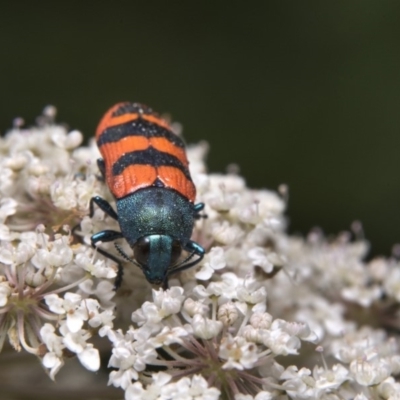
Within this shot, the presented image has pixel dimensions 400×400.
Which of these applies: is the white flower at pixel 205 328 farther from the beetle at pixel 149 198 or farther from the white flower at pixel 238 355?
the beetle at pixel 149 198

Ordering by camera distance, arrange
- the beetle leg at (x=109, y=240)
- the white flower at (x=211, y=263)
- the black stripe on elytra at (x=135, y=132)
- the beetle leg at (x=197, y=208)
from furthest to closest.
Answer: the black stripe on elytra at (x=135, y=132)
the beetle leg at (x=197, y=208)
the white flower at (x=211, y=263)
the beetle leg at (x=109, y=240)

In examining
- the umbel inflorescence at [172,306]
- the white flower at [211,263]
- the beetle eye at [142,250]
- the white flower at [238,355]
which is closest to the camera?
the white flower at [238,355]

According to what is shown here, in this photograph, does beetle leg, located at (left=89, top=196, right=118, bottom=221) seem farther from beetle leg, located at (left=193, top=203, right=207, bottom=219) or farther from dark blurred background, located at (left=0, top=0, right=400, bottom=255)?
dark blurred background, located at (left=0, top=0, right=400, bottom=255)

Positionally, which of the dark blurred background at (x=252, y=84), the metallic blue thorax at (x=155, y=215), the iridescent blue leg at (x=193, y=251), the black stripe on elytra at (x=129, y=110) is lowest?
the iridescent blue leg at (x=193, y=251)

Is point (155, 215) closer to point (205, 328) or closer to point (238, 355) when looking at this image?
point (205, 328)

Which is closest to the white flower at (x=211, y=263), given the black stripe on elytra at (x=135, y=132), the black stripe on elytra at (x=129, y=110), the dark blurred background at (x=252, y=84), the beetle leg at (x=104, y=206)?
the beetle leg at (x=104, y=206)

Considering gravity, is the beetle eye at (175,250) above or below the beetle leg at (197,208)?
below

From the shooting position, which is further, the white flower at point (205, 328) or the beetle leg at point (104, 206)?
the beetle leg at point (104, 206)

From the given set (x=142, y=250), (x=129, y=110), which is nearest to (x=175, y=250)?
(x=142, y=250)
